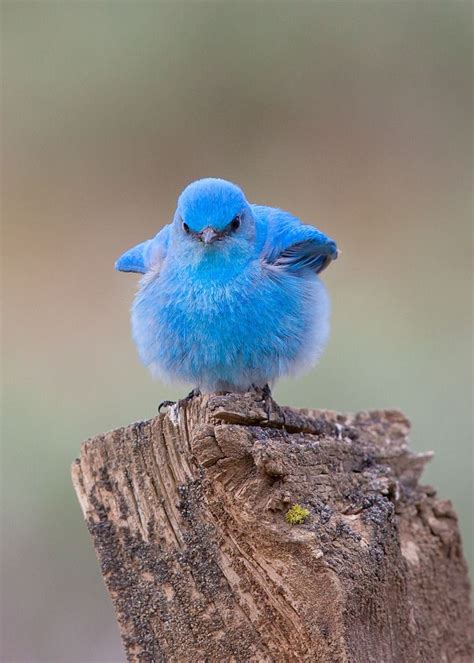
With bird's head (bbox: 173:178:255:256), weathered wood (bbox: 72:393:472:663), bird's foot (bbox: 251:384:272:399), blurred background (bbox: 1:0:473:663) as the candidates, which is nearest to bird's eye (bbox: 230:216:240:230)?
bird's head (bbox: 173:178:255:256)

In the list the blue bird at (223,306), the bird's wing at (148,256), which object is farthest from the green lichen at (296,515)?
the bird's wing at (148,256)

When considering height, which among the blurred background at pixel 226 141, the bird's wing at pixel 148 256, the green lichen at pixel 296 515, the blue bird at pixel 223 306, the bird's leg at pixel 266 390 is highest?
the blurred background at pixel 226 141

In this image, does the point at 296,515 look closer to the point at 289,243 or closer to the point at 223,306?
the point at 223,306

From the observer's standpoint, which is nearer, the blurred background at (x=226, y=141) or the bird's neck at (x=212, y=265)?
the bird's neck at (x=212, y=265)

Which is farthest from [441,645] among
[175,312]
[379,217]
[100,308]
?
[379,217]

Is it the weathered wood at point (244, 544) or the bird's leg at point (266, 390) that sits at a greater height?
the bird's leg at point (266, 390)

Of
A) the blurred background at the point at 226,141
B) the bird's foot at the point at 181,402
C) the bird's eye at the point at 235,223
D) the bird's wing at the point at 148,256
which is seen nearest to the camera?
the bird's foot at the point at 181,402

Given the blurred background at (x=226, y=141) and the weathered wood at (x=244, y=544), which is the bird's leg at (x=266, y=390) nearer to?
the weathered wood at (x=244, y=544)
